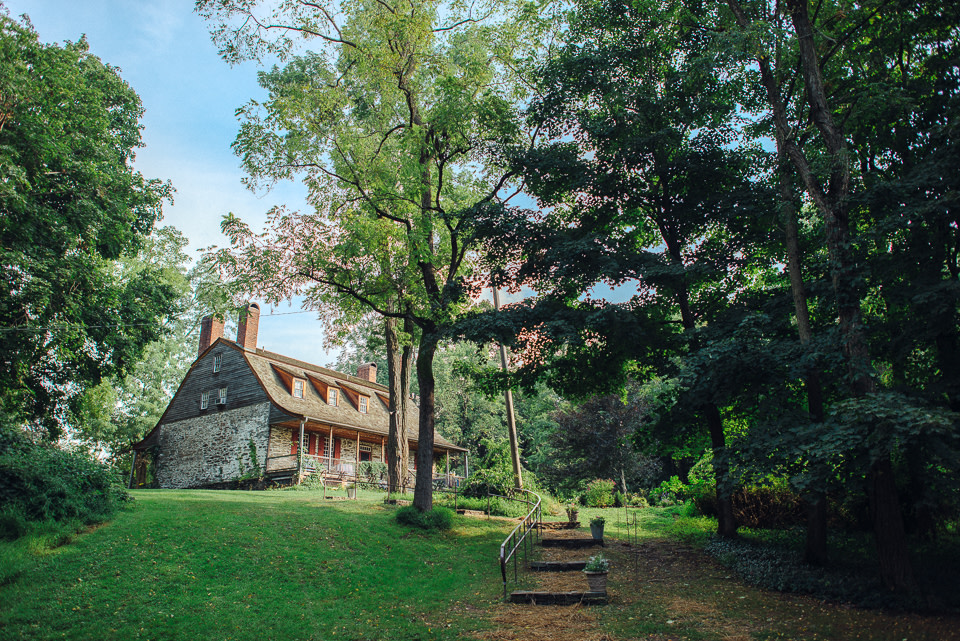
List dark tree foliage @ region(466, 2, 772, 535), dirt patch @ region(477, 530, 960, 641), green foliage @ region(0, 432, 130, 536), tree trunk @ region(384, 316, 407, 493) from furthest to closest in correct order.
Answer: tree trunk @ region(384, 316, 407, 493)
dark tree foliage @ region(466, 2, 772, 535)
green foliage @ region(0, 432, 130, 536)
dirt patch @ region(477, 530, 960, 641)

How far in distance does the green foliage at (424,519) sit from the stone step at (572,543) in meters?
2.48

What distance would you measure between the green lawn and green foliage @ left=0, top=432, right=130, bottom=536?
644 millimetres

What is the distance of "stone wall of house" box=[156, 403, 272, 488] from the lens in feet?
82.7

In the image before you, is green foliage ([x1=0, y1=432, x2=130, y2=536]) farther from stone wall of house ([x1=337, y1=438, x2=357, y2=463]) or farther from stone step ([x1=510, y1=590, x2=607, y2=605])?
stone wall of house ([x1=337, y1=438, x2=357, y2=463])

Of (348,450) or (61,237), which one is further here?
(348,450)

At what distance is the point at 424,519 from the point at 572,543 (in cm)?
368

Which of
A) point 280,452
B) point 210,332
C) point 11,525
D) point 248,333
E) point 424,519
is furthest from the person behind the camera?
point 210,332

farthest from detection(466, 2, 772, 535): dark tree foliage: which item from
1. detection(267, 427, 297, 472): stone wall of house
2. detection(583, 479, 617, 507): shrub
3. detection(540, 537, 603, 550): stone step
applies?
detection(267, 427, 297, 472): stone wall of house

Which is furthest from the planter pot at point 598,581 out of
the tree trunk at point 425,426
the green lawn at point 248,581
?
the tree trunk at point 425,426

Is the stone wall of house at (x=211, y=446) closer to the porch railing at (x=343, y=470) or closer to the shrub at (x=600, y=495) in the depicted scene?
the porch railing at (x=343, y=470)

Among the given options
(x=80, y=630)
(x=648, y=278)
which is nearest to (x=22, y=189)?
(x=80, y=630)

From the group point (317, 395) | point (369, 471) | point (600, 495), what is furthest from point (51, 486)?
point (600, 495)

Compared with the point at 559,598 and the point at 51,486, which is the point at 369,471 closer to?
the point at 51,486

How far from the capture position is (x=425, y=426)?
49.4 feet
